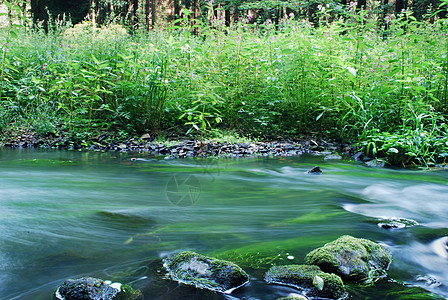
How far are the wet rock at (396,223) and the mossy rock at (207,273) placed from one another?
1293mm

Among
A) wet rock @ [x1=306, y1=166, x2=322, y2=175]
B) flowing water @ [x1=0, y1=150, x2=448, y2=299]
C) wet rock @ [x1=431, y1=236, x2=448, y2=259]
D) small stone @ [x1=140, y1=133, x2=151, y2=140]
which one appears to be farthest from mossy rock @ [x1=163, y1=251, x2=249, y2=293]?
small stone @ [x1=140, y1=133, x2=151, y2=140]

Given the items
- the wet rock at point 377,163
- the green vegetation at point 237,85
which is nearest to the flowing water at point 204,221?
the wet rock at point 377,163

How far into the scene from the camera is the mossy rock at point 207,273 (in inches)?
65.6

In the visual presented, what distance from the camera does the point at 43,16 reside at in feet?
47.5

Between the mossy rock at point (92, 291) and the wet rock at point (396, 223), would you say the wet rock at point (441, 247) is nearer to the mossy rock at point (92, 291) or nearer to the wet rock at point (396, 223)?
the wet rock at point (396, 223)

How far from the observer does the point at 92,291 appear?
1.53 meters

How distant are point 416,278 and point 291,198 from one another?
5.20 feet

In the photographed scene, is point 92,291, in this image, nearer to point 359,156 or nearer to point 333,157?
point 333,157

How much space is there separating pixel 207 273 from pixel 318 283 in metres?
0.54

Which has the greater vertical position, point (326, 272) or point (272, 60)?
point (272, 60)

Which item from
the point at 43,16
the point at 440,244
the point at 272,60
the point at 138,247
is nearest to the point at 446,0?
the point at 272,60

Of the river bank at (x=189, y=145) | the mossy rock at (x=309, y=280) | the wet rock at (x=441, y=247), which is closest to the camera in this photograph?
the mossy rock at (x=309, y=280)

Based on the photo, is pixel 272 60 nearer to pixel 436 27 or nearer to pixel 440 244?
pixel 436 27

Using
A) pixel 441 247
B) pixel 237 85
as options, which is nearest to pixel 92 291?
pixel 441 247
